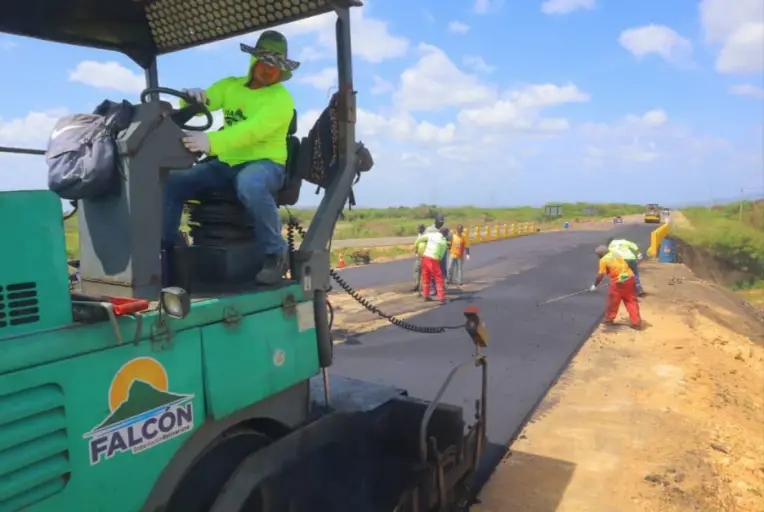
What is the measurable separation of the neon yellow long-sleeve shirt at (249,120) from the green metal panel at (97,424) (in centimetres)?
98

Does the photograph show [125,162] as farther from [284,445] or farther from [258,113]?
[284,445]

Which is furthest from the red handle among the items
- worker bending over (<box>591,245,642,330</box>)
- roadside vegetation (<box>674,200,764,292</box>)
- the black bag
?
roadside vegetation (<box>674,200,764,292</box>)

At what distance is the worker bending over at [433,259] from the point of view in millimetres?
13898

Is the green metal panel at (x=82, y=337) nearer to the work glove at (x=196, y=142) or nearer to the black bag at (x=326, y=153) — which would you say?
the work glove at (x=196, y=142)

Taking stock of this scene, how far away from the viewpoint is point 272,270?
3.01 metres

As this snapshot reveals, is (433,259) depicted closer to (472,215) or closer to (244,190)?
(244,190)

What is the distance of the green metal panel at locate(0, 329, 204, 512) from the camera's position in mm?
1886

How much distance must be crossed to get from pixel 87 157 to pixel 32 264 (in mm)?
556

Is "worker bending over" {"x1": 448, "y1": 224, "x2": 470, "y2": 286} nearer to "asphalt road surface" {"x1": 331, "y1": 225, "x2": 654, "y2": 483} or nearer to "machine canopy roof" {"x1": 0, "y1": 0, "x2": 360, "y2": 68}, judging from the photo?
"asphalt road surface" {"x1": 331, "y1": 225, "x2": 654, "y2": 483}

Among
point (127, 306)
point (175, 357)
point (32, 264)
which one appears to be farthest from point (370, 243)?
point (32, 264)

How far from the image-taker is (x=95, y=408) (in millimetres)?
2062

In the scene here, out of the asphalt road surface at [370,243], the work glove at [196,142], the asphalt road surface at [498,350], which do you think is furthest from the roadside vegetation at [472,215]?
the work glove at [196,142]

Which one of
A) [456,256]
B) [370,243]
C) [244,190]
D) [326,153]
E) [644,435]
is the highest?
[326,153]

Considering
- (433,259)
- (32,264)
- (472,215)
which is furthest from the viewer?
(472,215)
